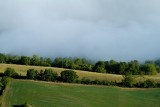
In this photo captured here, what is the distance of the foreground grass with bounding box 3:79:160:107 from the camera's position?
449 ft

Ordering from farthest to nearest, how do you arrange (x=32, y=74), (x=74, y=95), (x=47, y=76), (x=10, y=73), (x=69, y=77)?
1. (x=69, y=77)
2. (x=10, y=73)
3. (x=47, y=76)
4. (x=32, y=74)
5. (x=74, y=95)

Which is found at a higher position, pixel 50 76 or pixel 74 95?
pixel 50 76

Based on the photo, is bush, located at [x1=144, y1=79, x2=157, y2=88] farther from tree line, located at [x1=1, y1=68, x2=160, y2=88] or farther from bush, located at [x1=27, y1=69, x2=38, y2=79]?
bush, located at [x1=27, y1=69, x2=38, y2=79]

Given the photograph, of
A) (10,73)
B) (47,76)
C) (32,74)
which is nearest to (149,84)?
(47,76)

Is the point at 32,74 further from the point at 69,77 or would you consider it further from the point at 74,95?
the point at 74,95

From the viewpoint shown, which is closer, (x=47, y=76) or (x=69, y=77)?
(x=47, y=76)

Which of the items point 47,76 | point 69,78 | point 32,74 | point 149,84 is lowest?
point 149,84

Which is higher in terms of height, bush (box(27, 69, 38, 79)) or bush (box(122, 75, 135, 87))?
bush (box(27, 69, 38, 79))

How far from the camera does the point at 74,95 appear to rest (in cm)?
15138

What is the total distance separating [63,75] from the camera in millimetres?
175625

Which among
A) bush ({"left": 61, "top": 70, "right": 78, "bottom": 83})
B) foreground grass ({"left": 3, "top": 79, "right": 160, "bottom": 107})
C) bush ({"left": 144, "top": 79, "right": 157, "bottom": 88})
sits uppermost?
bush ({"left": 61, "top": 70, "right": 78, "bottom": 83})

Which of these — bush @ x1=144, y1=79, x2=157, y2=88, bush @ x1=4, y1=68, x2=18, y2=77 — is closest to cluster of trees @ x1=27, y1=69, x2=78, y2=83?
→ bush @ x1=4, y1=68, x2=18, y2=77

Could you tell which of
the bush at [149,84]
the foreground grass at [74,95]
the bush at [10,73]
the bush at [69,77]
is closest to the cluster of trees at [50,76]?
the bush at [69,77]

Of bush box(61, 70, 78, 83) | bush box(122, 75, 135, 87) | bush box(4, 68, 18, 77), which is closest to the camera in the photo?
bush box(4, 68, 18, 77)
